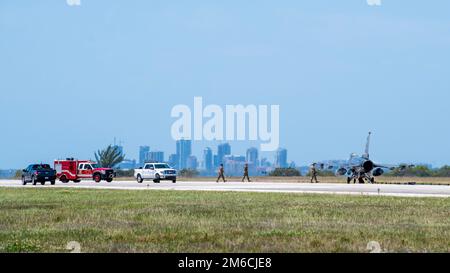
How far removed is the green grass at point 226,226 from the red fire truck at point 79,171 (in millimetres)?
42317

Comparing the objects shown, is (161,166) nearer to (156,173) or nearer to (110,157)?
(156,173)

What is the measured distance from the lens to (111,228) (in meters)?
22.6

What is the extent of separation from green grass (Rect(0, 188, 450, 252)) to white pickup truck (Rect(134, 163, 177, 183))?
41248mm

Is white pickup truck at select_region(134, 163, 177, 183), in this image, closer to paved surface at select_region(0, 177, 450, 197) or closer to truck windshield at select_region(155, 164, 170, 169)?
truck windshield at select_region(155, 164, 170, 169)

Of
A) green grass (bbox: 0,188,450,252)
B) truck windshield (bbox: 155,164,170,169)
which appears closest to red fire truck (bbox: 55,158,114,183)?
truck windshield (bbox: 155,164,170,169)

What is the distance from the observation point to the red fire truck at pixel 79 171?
77.2 metres

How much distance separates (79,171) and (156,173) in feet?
23.2

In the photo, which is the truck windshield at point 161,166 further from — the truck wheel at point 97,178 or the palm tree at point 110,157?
the palm tree at point 110,157

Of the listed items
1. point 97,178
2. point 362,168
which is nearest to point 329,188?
point 362,168

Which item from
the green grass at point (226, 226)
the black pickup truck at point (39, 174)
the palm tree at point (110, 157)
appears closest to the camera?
the green grass at point (226, 226)

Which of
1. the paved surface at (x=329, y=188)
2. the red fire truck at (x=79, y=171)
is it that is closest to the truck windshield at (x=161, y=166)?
the red fire truck at (x=79, y=171)
